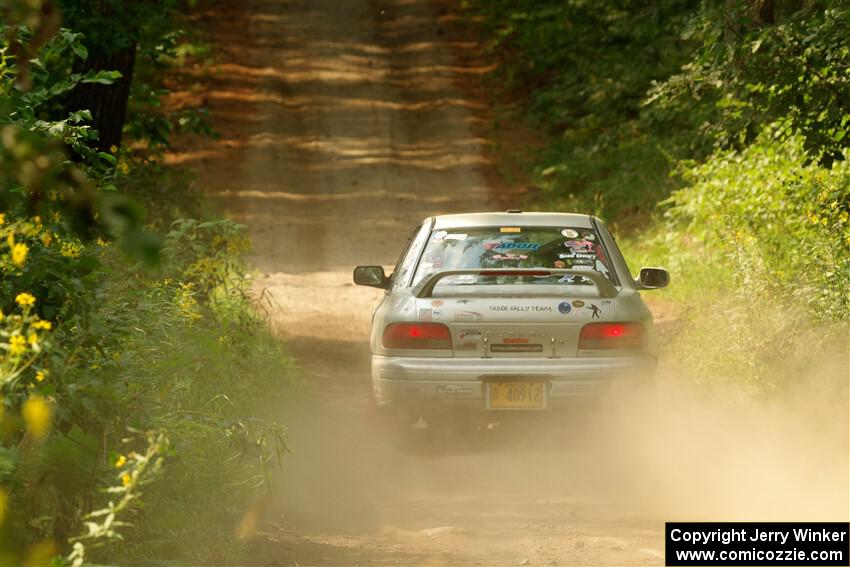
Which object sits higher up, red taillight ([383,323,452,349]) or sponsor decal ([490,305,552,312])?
sponsor decal ([490,305,552,312])

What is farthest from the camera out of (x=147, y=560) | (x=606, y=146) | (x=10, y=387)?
(x=606, y=146)

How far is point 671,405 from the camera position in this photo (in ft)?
33.0

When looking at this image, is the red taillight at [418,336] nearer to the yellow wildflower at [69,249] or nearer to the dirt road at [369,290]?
the dirt road at [369,290]

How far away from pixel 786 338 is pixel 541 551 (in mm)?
4245

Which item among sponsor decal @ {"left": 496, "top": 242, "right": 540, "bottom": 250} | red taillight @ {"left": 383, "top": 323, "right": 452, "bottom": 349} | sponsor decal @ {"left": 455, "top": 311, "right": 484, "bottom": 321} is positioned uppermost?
sponsor decal @ {"left": 455, "top": 311, "right": 484, "bottom": 321}

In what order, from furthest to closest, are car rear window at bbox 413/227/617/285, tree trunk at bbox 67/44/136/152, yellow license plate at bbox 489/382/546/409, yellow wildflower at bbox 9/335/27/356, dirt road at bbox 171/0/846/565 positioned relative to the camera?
tree trunk at bbox 67/44/136/152, car rear window at bbox 413/227/617/285, yellow license plate at bbox 489/382/546/409, dirt road at bbox 171/0/846/565, yellow wildflower at bbox 9/335/27/356

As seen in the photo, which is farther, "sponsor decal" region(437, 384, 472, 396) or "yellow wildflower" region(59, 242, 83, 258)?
"sponsor decal" region(437, 384, 472, 396)

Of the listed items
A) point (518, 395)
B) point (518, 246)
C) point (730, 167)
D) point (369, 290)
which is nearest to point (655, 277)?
point (518, 246)

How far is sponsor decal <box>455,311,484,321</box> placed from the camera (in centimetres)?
808

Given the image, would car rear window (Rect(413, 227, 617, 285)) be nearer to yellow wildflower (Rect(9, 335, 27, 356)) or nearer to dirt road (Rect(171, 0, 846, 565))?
dirt road (Rect(171, 0, 846, 565))

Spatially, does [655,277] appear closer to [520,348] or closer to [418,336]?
[520,348]

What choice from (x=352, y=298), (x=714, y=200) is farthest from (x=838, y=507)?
(x=352, y=298)

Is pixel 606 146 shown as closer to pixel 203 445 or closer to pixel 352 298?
pixel 352 298

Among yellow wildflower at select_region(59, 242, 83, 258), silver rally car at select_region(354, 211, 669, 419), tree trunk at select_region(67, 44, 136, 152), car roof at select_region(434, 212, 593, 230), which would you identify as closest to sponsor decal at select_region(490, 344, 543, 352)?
silver rally car at select_region(354, 211, 669, 419)
